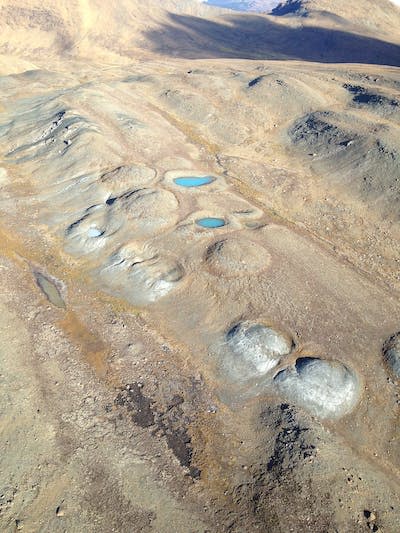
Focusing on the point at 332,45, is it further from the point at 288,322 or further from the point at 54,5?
the point at 288,322

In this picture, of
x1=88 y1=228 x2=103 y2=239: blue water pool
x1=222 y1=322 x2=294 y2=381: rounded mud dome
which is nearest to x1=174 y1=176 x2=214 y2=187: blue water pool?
x1=88 y1=228 x2=103 y2=239: blue water pool

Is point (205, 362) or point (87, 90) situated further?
point (87, 90)

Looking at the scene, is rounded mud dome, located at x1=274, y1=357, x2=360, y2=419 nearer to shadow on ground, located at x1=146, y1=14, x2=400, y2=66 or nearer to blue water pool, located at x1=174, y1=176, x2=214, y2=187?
blue water pool, located at x1=174, y1=176, x2=214, y2=187

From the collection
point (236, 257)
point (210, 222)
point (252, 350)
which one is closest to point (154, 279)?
point (236, 257)

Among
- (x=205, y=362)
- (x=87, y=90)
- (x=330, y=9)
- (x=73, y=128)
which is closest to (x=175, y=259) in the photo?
(x=205, y=362)

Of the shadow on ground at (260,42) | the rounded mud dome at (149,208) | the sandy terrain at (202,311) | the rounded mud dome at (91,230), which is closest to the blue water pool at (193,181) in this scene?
the sandy terrain at (202,311)

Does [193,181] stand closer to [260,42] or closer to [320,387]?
[320,387]
